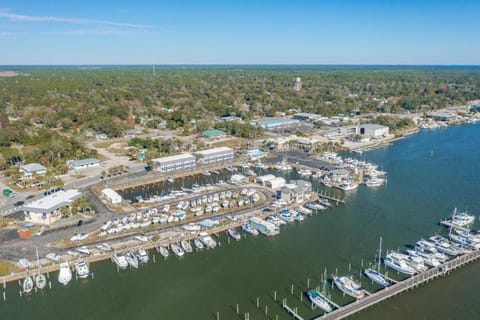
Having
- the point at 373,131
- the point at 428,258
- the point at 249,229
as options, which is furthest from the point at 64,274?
the point at 373,131

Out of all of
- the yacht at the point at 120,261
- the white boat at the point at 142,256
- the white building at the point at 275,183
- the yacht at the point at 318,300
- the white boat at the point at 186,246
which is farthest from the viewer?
the white building at the point at 275,183

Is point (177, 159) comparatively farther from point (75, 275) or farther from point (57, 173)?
point (75, 275)

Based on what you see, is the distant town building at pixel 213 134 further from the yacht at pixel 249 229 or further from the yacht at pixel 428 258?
the yacht at pixel 428 258

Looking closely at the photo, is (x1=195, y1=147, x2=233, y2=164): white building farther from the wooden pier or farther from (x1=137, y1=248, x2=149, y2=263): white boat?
the wooden pier

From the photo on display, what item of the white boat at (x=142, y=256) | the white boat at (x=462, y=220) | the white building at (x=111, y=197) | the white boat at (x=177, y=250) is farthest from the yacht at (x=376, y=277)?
the white building at (x=111, y=197)

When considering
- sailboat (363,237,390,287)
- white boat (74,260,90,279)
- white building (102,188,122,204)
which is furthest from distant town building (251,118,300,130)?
white boat (74,260,90,279)

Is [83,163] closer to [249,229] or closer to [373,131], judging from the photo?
[249,229]
